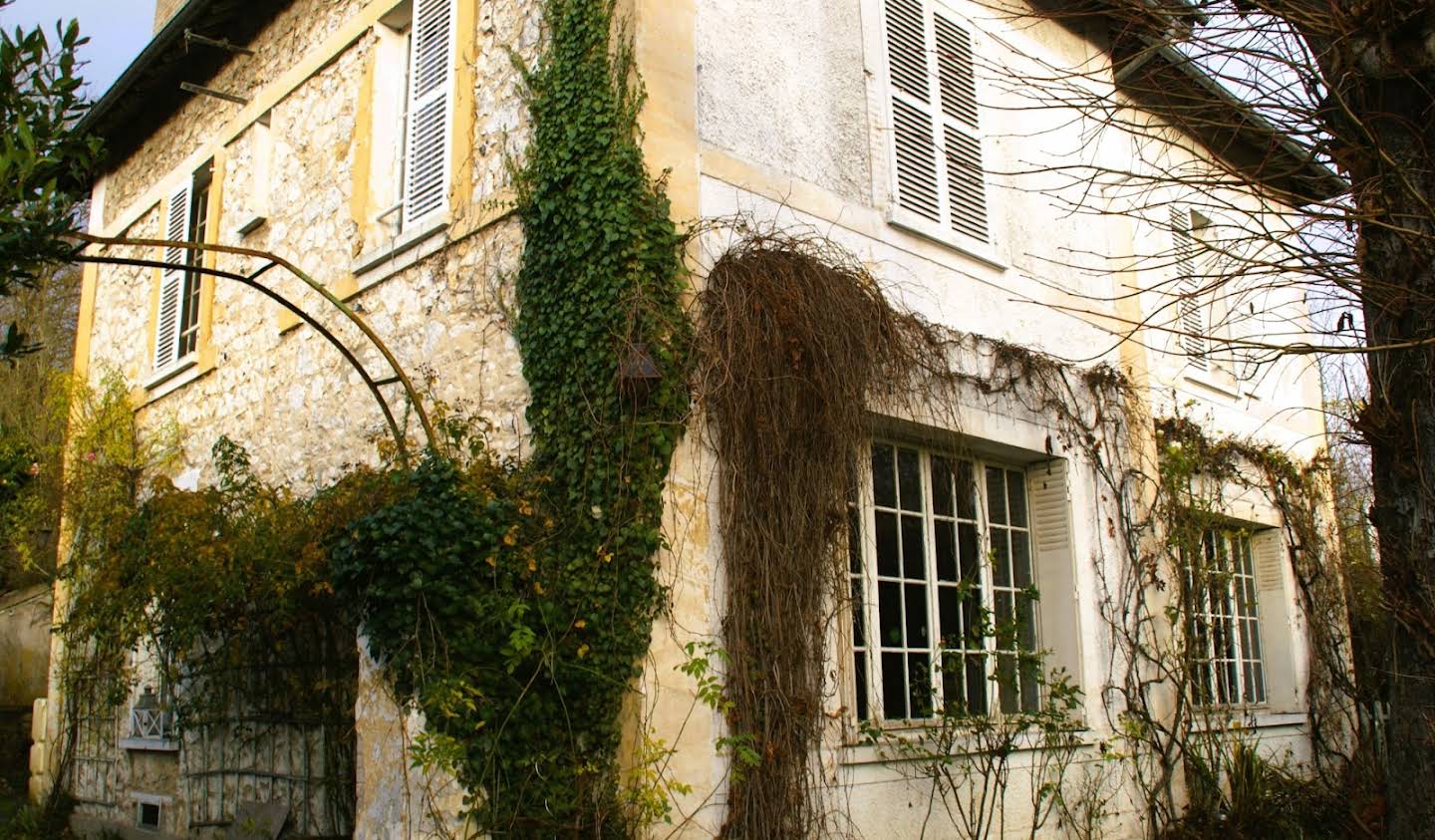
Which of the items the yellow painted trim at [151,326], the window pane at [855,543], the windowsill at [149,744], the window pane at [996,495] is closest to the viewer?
the window pane at [855,543]

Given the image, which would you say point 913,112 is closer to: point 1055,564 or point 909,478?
point 909,478

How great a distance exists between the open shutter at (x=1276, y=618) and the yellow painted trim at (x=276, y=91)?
826 centimetres

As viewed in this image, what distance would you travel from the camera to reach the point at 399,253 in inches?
274

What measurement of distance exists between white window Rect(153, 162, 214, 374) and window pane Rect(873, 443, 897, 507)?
5.94 metres

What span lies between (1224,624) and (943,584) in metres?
3.96

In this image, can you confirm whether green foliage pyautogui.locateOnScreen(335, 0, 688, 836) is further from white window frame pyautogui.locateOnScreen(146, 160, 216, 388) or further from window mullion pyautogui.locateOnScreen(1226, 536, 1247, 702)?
window mullion pyautogui.locateOnScreen(1226, 536, 1247, 702)

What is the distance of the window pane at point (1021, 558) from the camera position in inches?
298

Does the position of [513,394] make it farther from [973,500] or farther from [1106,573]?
[1106,573]

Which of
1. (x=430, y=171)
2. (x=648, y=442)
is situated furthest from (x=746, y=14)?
(x=648, y=442)

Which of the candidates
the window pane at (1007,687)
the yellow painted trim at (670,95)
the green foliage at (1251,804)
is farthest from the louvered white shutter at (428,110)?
the green foliage at (1251,804)

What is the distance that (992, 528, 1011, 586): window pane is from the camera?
742 cm

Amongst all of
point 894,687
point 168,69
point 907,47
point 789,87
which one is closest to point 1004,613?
point 894,687

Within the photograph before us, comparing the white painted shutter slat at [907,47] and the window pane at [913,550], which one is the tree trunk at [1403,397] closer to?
the window pane at [913,550]

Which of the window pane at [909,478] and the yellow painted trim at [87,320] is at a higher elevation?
the yellow painted trim at [87,320]
